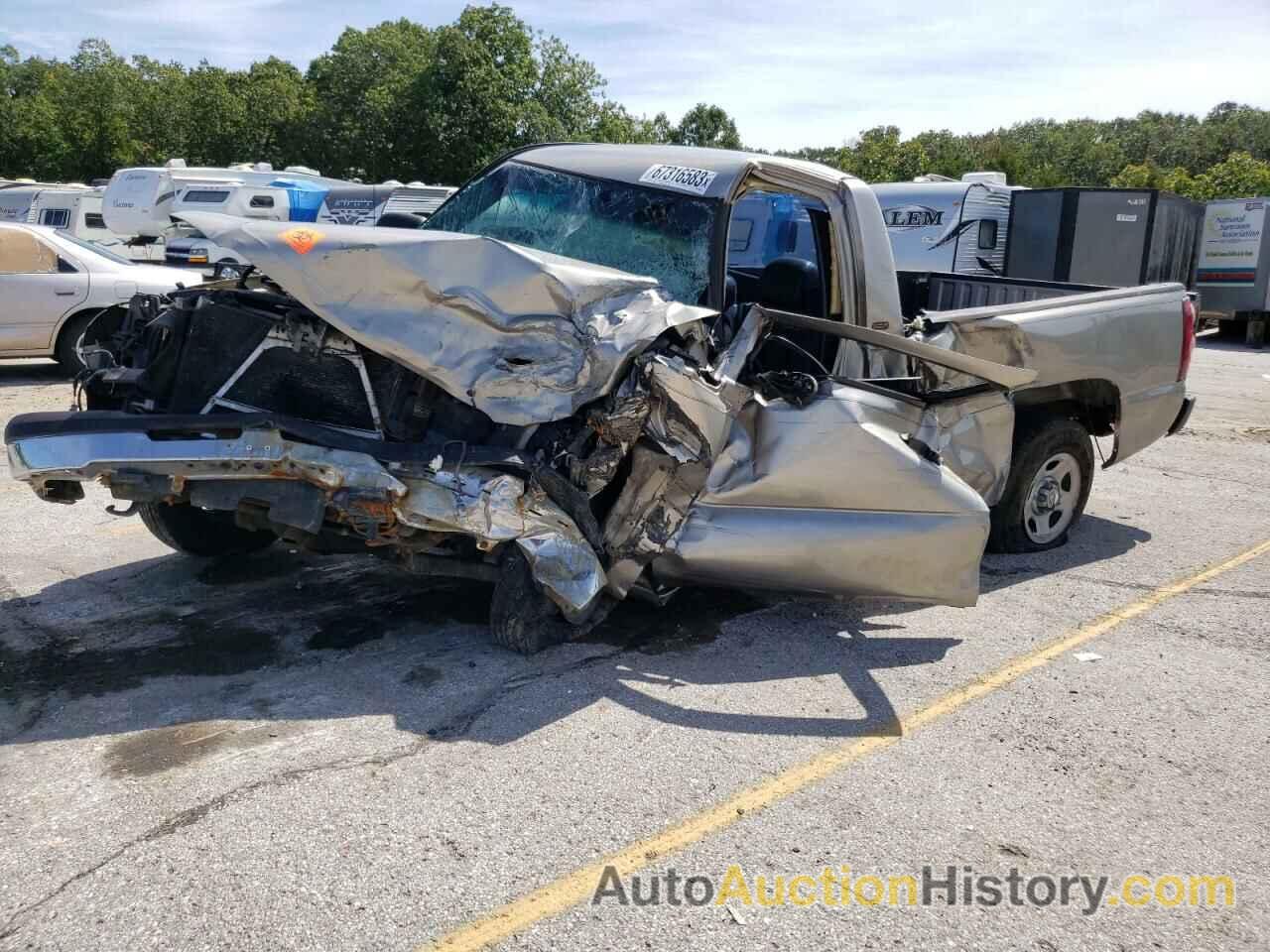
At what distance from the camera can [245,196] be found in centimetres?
2055

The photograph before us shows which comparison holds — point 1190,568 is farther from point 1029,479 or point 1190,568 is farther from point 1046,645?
point 1046,645

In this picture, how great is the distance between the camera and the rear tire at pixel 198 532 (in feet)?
16.6

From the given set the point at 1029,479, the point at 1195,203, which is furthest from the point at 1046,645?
the point at 1195,203

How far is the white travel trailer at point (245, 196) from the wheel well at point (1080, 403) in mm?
14738

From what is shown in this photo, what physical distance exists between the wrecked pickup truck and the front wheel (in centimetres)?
82

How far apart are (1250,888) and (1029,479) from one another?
10.7ft

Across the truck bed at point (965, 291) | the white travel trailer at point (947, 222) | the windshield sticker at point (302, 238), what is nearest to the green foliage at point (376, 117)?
the white travel trailer at point (947, 222)

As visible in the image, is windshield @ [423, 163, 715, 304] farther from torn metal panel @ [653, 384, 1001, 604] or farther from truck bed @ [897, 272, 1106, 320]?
truck bed @ [897, 272, 1106, 320]

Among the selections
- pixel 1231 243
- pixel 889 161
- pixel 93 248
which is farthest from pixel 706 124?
pixel 93 248

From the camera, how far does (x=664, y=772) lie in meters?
3.48

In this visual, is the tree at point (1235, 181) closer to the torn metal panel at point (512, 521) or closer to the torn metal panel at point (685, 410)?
the torn metal panel at point (685, 410)

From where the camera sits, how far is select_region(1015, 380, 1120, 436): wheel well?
5887mm

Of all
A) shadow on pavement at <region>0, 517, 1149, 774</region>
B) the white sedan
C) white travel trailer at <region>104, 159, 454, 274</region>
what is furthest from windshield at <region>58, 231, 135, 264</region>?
white travel trailer at <region>104, 159, 454, 274</region>

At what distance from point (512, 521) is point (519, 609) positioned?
0.50m
